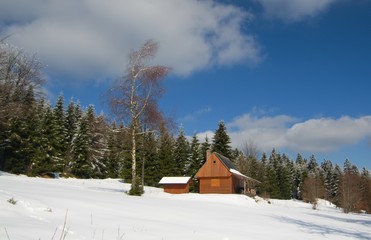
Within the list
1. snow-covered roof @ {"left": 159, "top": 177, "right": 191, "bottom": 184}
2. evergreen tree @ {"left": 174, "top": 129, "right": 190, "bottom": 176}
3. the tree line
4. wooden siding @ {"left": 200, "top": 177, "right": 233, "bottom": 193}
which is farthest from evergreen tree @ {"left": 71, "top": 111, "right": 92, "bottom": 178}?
wooden siding @ {"left": 200, "top": 177, "right": 233, "bottom": 193}

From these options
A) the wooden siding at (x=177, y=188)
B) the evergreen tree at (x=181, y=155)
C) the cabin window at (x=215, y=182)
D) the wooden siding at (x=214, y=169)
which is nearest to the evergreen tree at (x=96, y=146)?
the evergreen tree at (x=181, y=155)

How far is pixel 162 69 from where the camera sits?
27297mm

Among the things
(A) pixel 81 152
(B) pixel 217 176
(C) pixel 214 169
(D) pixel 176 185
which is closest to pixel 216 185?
(B) pixel 217 176

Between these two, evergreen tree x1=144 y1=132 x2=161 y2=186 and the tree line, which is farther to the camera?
evergreen tree x1=144 y1=132 x2=161 y2=186

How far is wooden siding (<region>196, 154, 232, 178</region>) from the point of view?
4659cm

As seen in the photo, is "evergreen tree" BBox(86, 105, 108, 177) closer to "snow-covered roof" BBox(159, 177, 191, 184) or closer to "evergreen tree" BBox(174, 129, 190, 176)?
"evergreen tree" BBox(174, 129, 190, 176)

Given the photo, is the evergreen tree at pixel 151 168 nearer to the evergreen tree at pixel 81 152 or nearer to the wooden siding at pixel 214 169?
the evergreen tree at pixel 81 152

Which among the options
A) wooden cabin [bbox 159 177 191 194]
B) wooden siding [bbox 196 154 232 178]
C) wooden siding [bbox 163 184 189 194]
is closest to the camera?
wooden siding [bbox 196 154 232 178]

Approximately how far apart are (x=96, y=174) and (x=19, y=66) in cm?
2388

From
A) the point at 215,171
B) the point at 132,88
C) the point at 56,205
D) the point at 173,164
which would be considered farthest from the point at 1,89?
the point at 173,164

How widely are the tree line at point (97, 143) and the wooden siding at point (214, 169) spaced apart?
7.65m

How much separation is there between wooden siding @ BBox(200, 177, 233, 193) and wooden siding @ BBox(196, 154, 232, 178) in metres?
0.64

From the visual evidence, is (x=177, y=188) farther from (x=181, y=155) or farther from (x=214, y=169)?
(x=181, y=155)

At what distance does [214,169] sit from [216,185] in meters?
2.17
